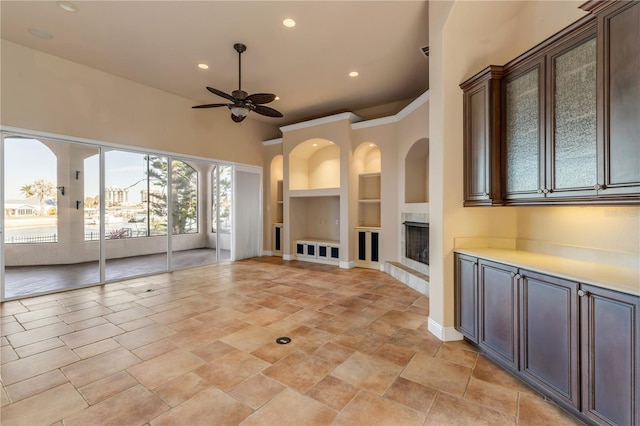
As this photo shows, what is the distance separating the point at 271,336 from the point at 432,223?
2.22 meters

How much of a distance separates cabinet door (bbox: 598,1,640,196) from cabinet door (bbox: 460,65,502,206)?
829mm

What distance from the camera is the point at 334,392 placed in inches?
82.7

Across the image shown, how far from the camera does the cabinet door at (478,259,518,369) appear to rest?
2248 mm

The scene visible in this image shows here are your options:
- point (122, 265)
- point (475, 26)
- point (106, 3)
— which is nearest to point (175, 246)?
point (122, 265)

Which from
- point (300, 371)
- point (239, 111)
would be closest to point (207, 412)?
point (300, 371)

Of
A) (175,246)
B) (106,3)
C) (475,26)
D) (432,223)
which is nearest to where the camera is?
(475,26)

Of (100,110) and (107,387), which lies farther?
(100,110)

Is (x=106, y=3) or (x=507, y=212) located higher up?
(x=106, y=3)

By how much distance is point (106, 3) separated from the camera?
335 centimetres

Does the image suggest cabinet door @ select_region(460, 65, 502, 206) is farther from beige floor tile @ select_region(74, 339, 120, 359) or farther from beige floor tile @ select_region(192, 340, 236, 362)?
beige floor tile @ select_region(74, 339, 120, 359)

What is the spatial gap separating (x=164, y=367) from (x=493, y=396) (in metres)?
2.73

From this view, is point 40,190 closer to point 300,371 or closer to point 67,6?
point 67,6

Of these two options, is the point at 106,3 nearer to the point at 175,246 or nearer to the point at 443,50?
the point at 443,50

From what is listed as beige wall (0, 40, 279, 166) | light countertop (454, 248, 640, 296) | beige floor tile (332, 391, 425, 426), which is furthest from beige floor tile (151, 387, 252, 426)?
beige wall (0, 40, 279, 166)
